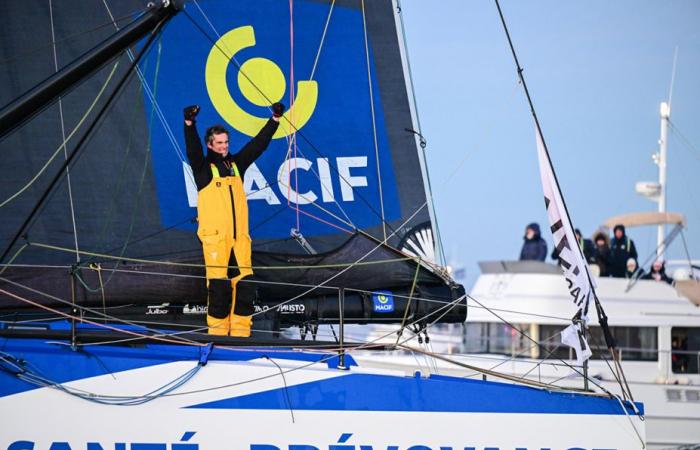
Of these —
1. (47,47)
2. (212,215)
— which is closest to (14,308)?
(212,215)

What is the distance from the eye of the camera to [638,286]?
48.6 feet

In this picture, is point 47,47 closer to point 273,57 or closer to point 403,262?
point 273,57

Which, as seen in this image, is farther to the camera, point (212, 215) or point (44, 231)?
point (44, 231)

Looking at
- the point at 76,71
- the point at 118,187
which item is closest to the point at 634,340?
the point at 118,187

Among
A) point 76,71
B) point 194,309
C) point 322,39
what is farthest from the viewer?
point 322,39

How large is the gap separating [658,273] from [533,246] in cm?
169

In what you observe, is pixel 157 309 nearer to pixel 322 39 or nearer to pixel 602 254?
pixel 322 39

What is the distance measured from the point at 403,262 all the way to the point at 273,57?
1723 mm

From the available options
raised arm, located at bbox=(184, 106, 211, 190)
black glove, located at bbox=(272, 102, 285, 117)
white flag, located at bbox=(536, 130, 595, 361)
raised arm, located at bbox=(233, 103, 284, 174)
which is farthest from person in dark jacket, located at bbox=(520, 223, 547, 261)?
raised arm, located at bbox=(184, 106, 211, 190)

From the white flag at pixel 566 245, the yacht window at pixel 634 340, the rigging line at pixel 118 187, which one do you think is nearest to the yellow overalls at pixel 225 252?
the rigging line at pixel 118 187

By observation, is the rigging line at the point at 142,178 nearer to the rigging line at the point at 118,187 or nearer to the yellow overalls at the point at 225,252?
the rigging line at the point at 118,187

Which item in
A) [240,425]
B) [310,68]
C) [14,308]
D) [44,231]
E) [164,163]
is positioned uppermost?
[310,68]

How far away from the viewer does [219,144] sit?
714 centimetres

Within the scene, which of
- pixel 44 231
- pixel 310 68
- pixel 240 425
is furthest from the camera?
pixel 310 68
